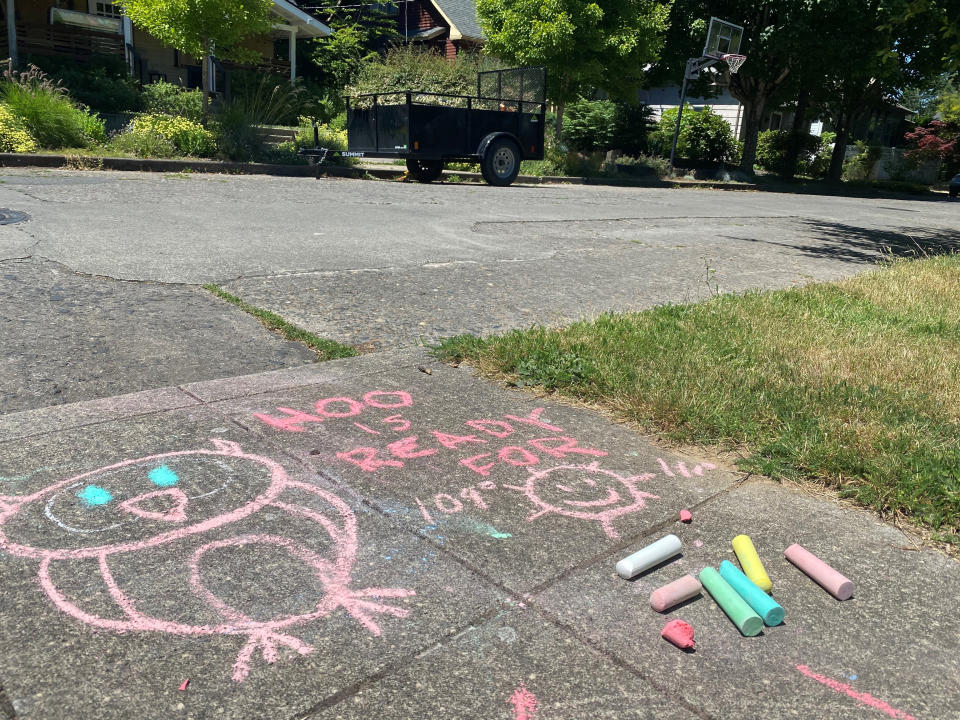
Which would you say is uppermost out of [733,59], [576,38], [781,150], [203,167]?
[733,59]

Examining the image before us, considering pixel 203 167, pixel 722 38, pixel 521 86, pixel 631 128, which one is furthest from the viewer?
pixel 631 128

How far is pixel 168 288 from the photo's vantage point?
541 cm

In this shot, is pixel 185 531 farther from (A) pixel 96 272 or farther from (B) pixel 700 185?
(B) pixel 700 185

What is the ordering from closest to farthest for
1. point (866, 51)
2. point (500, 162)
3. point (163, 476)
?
point (163, 476), point (500, 162), point (866, 51)

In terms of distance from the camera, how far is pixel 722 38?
26.2 meters

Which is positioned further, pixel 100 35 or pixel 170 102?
pixel 100 35

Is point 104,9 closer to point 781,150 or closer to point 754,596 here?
point 781,150

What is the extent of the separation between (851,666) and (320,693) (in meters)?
1.35

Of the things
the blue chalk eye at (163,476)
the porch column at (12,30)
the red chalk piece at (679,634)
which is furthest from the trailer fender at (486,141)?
the porch column at (12,30)

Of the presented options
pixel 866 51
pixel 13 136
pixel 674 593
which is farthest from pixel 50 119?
pixel 866 51

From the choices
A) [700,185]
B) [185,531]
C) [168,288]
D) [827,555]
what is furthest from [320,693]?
[700,185]

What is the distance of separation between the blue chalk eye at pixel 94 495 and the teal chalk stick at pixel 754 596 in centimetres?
202

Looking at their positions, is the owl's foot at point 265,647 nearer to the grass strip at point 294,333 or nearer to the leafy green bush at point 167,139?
the grass strip at point 294,333

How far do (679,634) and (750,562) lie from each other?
47 centimetres
